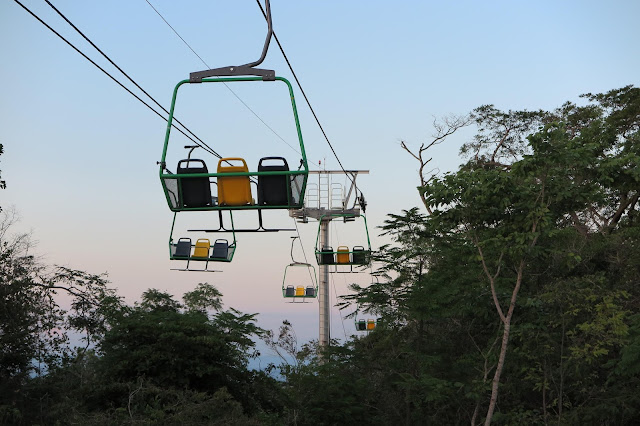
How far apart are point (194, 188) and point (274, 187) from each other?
0.96 meters

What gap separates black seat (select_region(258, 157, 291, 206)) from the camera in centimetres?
822

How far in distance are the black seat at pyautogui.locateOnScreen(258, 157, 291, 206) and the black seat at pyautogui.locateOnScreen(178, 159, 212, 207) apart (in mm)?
623

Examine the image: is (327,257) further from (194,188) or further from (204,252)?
(194,188)

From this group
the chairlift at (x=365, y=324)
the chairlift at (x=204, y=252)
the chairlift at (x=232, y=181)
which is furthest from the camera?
the chairlift at (x=365, y=324)

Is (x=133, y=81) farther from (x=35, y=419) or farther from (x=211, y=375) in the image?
(x=35, y=419)

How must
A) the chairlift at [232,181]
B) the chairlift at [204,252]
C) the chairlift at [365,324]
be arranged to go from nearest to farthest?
the chairlift at [232,181] < the chairlift at [204,252] < the chairlift at [365,324]

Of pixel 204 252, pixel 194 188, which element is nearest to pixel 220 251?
pixel 204 252

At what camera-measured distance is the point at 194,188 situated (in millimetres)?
8609

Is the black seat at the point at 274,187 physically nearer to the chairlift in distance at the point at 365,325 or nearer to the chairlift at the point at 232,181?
the chairlift at the point at 232,181

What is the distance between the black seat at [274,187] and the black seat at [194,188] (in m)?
0.62

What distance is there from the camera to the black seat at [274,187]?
8.22 meters

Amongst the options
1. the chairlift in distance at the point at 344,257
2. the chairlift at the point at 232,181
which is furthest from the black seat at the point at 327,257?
the chairlift at the point at 232,181

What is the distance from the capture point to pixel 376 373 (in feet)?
70.4

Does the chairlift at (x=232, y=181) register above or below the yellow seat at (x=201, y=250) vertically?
below
